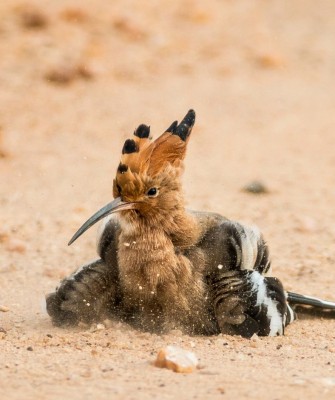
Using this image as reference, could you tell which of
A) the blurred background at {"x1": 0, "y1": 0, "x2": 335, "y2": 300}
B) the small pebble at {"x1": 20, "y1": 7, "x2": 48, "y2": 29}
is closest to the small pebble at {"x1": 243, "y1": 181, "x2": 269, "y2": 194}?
the blurred background at {"x1": 0, "y1": 0, "x2": 335, "y2": 300}

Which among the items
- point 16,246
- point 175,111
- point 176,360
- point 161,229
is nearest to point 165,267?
point 161,229

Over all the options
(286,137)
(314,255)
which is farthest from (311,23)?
(314,255)

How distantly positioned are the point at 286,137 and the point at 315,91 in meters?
1.73

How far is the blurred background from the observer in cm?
827

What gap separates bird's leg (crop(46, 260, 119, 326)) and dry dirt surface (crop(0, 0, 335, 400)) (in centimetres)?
10

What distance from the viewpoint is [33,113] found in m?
11.4

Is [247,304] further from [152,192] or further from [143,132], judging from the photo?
[143,132]

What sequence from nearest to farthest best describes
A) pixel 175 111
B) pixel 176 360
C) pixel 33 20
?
pixel 176 360
pixel 175 111
pixel 33 20

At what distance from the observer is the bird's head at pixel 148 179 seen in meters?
5.63

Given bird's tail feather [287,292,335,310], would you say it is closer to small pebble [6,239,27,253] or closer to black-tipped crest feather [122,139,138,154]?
black-tipped crest feather [122,139,138,154]

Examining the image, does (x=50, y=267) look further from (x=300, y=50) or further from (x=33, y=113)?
(x=300, y=50)

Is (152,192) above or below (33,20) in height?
below

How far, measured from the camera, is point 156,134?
10.8 meters

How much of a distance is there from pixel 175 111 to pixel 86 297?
19.7 ft
